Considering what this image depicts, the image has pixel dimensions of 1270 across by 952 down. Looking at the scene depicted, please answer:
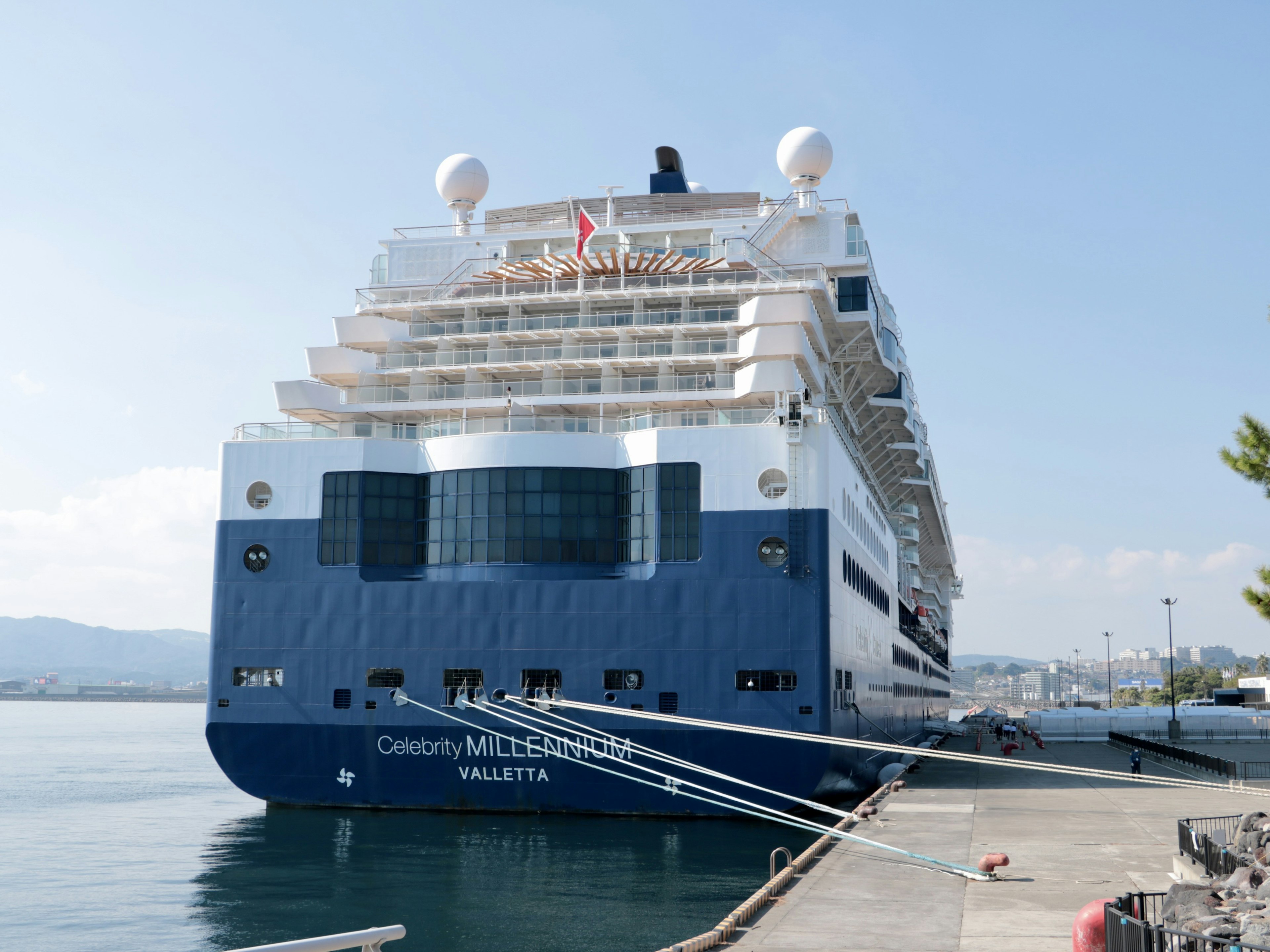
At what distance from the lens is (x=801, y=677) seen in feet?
95.9

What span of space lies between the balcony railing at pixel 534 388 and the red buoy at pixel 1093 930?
71.1 ft

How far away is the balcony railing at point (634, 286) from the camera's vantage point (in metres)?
35.6

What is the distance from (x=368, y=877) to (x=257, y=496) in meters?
13.4

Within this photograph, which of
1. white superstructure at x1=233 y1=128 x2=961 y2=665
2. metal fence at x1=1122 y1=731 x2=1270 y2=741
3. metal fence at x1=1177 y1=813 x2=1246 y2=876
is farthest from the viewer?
metal fence at x1=1122 y1=731 x2=1270 y2=741

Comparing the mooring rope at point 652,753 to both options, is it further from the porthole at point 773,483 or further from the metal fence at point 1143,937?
the metal fence at point 1143,937

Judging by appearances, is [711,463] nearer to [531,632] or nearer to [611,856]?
[531,632]

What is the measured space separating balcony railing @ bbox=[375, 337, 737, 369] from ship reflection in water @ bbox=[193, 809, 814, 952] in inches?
531

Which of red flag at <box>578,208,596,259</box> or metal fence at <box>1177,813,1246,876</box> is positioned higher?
red flag at <box>578,208,596,259</box>

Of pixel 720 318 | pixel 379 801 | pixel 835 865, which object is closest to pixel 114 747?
pixel 379 801

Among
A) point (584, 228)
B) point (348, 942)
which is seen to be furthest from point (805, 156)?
point (348, 942)

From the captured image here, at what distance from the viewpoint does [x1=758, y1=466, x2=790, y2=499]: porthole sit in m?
30.5

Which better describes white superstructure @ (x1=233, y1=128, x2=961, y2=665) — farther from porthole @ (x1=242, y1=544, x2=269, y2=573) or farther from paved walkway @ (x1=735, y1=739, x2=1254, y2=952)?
paved walkway @ (x1=735, y1=739, x2=1254, y2=952)

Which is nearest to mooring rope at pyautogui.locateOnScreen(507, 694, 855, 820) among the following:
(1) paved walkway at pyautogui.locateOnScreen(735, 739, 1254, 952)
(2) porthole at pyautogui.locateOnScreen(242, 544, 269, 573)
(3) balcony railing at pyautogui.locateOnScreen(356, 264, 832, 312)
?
(1) paved walkway at pyautogui.locateOnScreen(735, 739, 1254, 952)

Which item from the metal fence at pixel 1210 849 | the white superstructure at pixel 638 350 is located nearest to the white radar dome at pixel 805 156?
the white superstructure at pixel 638 350
